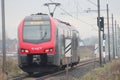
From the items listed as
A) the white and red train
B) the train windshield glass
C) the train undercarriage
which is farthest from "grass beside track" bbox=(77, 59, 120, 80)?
the train windshield glass

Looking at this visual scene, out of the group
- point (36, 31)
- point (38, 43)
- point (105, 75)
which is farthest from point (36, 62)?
point (105, 75)

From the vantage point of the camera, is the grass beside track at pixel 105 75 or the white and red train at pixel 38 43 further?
the white and red train at pixel 38 43

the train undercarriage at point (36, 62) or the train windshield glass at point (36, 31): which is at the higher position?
the train windshield glass at point (36, 31)

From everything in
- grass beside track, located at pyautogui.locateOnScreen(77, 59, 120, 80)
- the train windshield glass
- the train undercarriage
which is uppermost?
the train windshield glass

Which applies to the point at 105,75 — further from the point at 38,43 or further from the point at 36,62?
the point at 38,43

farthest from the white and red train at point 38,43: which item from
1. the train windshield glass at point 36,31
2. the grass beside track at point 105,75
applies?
the grass beside track at point 105,75

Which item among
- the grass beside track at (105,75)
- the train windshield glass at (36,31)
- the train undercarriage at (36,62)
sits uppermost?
the train windshield glass at (36,31)

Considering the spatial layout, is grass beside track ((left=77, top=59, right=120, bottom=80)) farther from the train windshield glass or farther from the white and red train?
the train windshield glass

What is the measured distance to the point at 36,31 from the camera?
2703 cm

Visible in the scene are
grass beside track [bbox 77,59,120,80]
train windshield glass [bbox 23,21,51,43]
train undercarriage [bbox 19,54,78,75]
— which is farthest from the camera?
train windshield glass [bbox 23,21,51,43]

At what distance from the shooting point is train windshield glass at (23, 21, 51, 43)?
2679 cm

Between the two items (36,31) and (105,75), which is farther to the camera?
(36,31)

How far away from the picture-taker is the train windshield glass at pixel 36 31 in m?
26.8

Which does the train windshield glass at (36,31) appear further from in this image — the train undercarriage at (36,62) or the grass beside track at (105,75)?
the grass beside track at (105,75)
